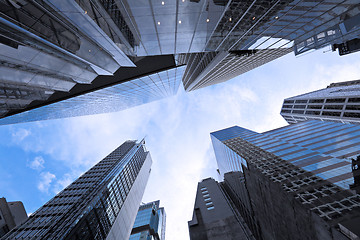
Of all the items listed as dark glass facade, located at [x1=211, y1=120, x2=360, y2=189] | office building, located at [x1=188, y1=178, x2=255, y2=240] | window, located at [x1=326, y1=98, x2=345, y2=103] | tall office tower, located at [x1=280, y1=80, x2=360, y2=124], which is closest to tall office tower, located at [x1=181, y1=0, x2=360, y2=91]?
dark glass facade, located at [x1=211, y1=120, x2=360, y2=189]

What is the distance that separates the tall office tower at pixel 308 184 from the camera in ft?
49.5

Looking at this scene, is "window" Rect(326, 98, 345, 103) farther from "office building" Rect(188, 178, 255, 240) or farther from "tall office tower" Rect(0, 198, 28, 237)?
"tall office tower" Rect(0, 198, 28, 237)

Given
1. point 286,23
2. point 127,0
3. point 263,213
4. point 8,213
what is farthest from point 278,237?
point 8,213

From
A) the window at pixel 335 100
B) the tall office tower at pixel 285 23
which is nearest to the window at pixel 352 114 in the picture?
the window at pixel 335 100

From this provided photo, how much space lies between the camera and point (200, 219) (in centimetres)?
3472

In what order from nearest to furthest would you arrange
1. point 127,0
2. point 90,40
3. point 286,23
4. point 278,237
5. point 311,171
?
point 127,0 < point 90,40 < point 286,23 < point 311,171 < point 278,237

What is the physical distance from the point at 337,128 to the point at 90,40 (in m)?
43.3

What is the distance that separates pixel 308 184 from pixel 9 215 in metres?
43.7

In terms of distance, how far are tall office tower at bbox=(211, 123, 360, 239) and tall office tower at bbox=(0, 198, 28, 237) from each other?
36766mm

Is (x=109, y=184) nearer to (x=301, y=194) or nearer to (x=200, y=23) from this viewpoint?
(x=301, y=194)

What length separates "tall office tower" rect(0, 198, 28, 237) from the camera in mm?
26538

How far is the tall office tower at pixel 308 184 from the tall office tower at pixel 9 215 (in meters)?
36.8

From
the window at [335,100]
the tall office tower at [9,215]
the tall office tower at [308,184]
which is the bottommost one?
the window at [335,100]

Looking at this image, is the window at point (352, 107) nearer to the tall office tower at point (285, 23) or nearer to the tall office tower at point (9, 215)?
the tall office tower at point (285, 23)
